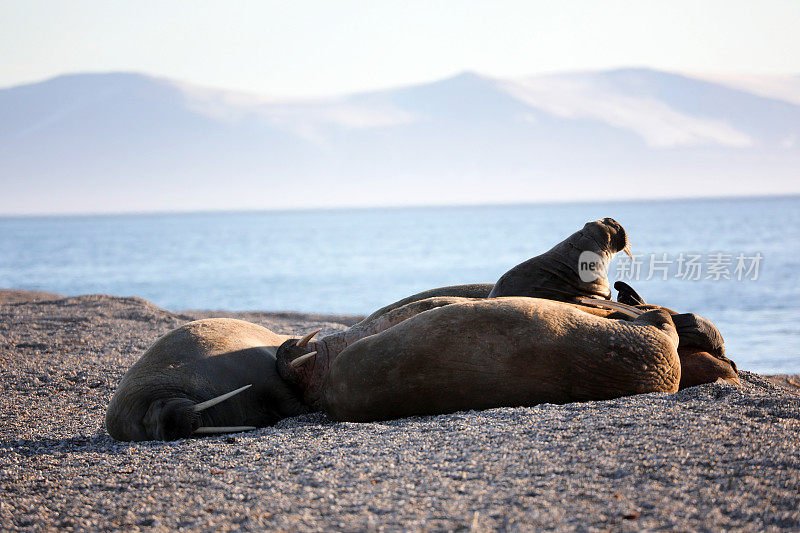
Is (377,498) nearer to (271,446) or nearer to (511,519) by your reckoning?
(511,519)

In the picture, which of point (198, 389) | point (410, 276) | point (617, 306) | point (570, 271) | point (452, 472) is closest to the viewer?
point (452, 472)

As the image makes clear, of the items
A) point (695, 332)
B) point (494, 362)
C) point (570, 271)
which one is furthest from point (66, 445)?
point (695, 332)

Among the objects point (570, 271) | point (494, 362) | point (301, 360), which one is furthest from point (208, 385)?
point (570, 271)

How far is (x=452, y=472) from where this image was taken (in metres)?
3.71

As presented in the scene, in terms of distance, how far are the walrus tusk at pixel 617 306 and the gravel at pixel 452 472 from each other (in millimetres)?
813

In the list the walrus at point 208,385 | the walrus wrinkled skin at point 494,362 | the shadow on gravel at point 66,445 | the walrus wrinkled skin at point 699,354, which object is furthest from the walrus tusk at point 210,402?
the walrus wrinkled skin at point 699,354

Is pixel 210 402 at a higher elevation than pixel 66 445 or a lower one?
higher

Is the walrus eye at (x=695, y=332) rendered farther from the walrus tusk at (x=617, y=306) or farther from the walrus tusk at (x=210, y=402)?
the walrus tusk at (x=210, y=402)

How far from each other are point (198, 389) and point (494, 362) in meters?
2.01

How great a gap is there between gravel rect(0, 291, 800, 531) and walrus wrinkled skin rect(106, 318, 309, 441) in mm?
185

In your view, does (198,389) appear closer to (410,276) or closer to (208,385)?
(208,385)

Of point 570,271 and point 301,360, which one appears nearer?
point 301,360

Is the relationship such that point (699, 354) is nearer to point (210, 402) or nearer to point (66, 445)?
point (210, 402)

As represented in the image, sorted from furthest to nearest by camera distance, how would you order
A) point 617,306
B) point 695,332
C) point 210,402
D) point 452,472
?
point 617,306 < point 695,332 < point 210,402 < point 452,472
